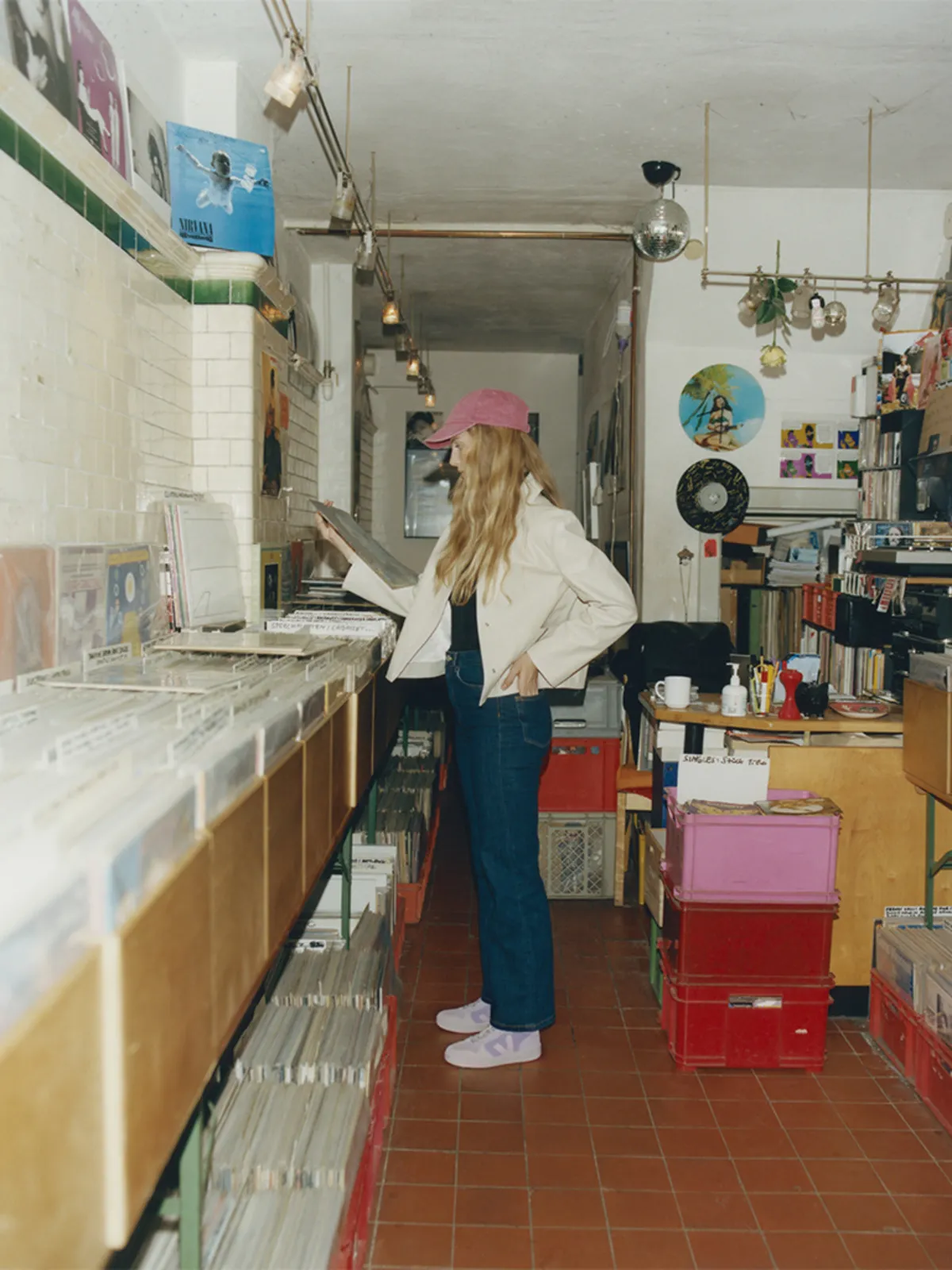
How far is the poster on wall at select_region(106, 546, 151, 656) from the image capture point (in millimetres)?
2488

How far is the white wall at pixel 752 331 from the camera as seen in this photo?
4.80 meters

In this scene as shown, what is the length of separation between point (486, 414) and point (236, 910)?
1784 mm

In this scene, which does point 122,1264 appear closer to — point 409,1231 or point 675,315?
point 409,1231

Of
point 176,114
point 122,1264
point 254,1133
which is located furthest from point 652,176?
point 122,1264

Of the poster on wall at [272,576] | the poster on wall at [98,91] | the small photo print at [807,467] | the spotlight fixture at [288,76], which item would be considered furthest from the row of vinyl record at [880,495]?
the poster on wall at [98,91]

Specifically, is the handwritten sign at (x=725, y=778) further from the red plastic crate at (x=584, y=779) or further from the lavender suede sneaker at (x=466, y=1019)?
the red plastic crate at (x=584, y=779)

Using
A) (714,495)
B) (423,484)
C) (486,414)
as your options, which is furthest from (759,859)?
(423,484)

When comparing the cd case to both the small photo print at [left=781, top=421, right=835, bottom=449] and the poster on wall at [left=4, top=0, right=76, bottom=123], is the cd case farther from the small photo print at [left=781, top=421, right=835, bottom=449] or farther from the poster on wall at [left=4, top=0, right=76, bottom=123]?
the small photo print at [left=781, top=421, right=835, bottom=449]

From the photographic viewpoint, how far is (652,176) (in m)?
4.53

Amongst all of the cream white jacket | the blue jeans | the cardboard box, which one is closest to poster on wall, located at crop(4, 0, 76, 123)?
the cream white jacket

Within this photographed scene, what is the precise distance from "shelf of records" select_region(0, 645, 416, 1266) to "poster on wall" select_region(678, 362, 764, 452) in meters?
3.59

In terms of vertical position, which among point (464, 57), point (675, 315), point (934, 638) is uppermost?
point (464, 57)

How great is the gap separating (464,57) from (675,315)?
1.87 m

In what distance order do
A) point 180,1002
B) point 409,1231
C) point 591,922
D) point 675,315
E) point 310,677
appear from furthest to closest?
point 675,315 → point 591,922 → point 409,1231 → point 310,677 → point 180,1002
